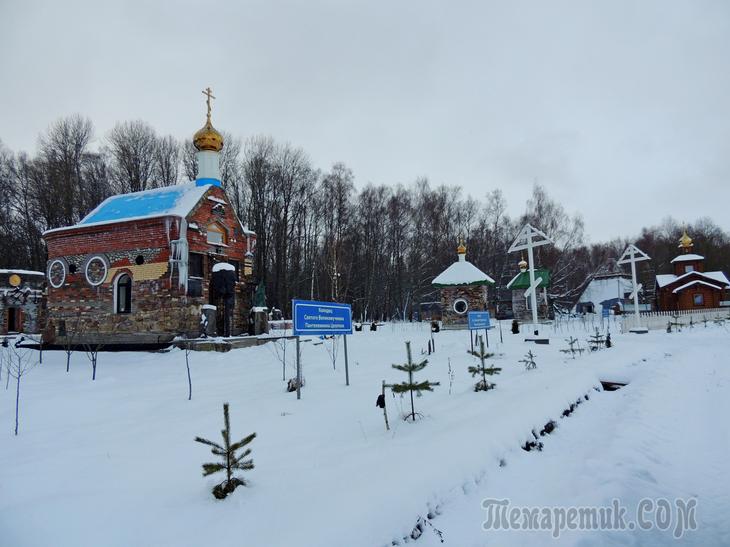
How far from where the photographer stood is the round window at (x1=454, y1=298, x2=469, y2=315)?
29.6 m

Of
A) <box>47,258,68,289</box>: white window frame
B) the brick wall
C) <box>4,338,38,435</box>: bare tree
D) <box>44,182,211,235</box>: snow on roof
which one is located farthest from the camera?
<box>47,258,68,289</box>: white window frame

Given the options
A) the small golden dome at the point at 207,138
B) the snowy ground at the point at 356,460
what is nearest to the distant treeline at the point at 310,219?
the small golden dome at the point at 207,138

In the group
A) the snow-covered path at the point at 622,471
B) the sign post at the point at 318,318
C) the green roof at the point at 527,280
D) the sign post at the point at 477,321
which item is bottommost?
the snow-covered path at the point at 622,471

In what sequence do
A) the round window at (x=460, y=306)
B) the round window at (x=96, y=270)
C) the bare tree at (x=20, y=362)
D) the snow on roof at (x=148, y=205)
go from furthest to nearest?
1. the round window at (x=460, y=306)
2. the round window at (x=96, y=270)
3. the snow on roof at (x=148, y=205)
4. the bare tree at (x=20, y=362)

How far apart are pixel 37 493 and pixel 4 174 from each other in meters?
42.7

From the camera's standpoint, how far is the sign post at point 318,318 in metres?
8.18

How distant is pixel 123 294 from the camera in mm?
19438

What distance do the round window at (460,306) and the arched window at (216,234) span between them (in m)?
16.6

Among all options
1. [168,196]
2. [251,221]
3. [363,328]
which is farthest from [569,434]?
[251,221]

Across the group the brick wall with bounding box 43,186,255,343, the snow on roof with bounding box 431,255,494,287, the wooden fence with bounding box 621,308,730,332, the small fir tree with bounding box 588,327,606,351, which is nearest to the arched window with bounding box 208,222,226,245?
the brick wall with bounding box 43,186,255,343

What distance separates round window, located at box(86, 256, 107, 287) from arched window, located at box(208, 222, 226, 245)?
4842 mm

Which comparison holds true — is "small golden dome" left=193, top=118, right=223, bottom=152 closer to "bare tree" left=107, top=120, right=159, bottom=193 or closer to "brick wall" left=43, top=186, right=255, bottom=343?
"brick wall" left=43, top=186, right=255, bottom=343

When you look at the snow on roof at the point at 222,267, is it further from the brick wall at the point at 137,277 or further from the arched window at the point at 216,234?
the arched window at the point at 216,234

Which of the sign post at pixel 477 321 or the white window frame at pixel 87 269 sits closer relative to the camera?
the sign post at pixel 477 321
